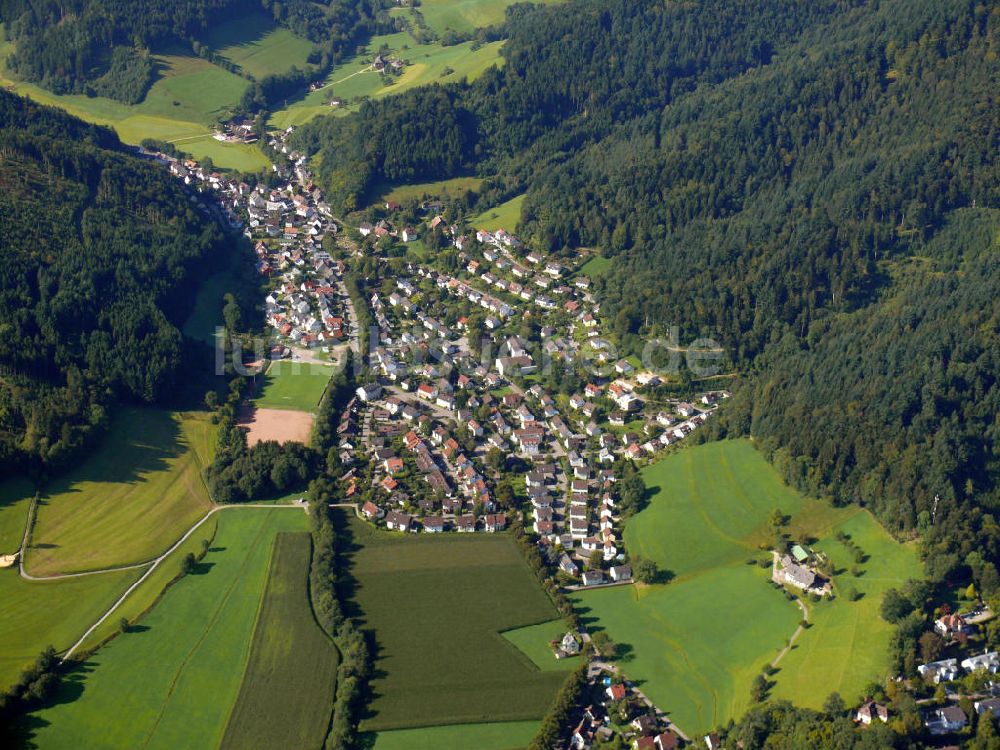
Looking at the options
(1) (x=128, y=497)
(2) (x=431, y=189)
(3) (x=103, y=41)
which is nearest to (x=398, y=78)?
(2) (x=431, y=189)

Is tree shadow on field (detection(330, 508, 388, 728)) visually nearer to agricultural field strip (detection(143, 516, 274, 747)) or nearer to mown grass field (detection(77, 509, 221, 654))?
agricultural field strip (detection(143, 516, 274, 747))

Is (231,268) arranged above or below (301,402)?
above

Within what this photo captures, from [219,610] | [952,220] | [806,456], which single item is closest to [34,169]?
[219,610]

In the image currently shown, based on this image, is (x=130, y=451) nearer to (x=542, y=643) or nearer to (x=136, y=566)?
(x=136, y=566)

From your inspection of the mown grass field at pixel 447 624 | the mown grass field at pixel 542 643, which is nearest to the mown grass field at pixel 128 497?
the mown grass field at pixel 447 624

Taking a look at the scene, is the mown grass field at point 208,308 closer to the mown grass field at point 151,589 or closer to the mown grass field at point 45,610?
the mown grass field at point 151,589

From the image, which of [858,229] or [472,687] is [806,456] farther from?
[858,229]
